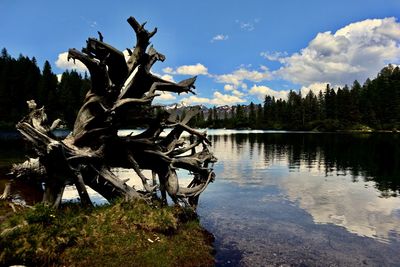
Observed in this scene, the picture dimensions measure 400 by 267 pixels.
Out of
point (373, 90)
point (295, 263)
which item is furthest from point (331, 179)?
point (373, 90)

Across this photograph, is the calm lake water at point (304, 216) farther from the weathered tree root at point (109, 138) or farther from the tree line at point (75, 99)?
the tree line at point (75, 99)

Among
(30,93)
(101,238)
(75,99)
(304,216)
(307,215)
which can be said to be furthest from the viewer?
(75,99)

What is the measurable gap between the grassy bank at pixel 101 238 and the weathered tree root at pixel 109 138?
68.1 inches

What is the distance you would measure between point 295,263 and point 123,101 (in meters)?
11.0

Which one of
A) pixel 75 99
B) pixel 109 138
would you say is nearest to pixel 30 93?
pixel 75 99

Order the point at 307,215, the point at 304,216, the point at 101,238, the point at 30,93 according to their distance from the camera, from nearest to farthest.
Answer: the point at 101,238, the point at 304,216, the point at 307,215, the point at 30,93

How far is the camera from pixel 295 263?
1496cm

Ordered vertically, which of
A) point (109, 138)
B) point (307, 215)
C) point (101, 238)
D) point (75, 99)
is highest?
point (75, 99)

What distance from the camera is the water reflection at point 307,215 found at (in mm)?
16438

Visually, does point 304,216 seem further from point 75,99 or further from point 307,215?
point 75,99

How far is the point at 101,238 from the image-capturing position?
530 inches

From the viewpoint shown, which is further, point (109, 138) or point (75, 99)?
point (75, 99)

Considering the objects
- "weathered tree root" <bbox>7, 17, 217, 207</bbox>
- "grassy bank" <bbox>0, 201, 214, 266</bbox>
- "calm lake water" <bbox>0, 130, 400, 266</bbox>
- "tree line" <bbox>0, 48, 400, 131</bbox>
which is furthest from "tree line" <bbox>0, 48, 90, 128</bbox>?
"grassy bank" <bbox>0, 201, 214, 266</bbox>

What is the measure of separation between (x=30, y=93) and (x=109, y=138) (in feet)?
461
